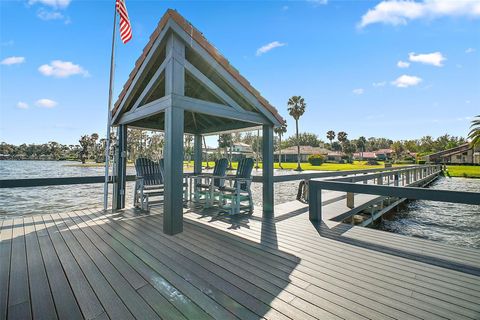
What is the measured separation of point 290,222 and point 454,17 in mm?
6130

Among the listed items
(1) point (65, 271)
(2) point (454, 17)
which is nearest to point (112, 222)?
(1) point (65, 271)

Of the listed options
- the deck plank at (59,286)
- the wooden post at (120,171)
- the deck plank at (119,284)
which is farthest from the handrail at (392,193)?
the wooden post at (120,171)

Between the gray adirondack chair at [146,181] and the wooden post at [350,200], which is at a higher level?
the gray adirondack chair at [146,181]

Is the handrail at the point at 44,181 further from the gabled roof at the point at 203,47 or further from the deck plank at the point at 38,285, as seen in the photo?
the gabled roof at the point at 203,47

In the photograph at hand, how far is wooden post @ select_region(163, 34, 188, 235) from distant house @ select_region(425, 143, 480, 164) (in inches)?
1775

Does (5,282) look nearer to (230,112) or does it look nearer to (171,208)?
(171,208)

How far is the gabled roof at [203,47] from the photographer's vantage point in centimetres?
330

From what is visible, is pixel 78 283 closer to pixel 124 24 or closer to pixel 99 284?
pixel 99 284

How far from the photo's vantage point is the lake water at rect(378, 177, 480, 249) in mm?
5977

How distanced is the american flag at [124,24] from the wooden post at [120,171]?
1.99m

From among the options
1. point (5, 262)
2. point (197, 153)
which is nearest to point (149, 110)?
point (5, 262)

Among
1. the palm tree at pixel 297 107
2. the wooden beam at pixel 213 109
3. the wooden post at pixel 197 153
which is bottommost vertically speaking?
the wooden post at pixel 197 153

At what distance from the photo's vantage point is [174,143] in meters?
3.33

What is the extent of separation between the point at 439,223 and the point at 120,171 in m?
10.1
